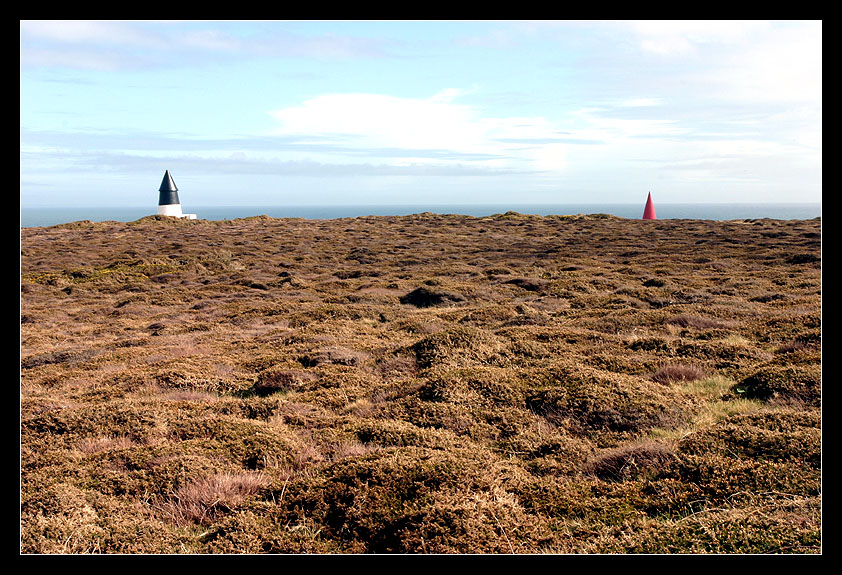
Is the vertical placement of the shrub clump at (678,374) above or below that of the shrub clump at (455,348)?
below

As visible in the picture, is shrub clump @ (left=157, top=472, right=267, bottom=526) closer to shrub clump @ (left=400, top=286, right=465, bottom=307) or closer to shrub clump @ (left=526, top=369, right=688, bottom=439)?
shrub clump @ (left=526, top=369, right=688, bottom=439)

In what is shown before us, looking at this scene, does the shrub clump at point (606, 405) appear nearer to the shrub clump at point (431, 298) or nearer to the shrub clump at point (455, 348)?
the shrub clump at point (455, 348)

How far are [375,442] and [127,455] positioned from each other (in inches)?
121

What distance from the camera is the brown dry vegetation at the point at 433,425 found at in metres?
4.75

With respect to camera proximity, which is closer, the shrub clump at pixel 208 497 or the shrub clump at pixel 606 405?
the shrub clump at pixel 208 497

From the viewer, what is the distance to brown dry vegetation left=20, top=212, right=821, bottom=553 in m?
4.75

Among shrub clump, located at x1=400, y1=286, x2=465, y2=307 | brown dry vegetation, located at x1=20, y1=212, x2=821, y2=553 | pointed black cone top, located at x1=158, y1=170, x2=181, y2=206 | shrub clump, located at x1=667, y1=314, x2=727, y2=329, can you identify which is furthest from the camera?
pointed black cone top, located at x1=158, y1=170, x2=181, y2=206

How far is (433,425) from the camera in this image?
25.0 feet

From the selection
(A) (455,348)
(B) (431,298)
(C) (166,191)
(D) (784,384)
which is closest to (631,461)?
(D) (784,384)

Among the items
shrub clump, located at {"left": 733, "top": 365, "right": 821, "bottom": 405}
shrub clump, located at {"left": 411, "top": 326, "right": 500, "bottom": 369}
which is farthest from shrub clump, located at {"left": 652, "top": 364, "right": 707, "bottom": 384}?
shrub clump, located at {"left": 411, "top": 326, "right": 500, "bottom": 369}

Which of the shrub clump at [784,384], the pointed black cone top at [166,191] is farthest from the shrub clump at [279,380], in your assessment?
the pointed black cone top at [166,191]
